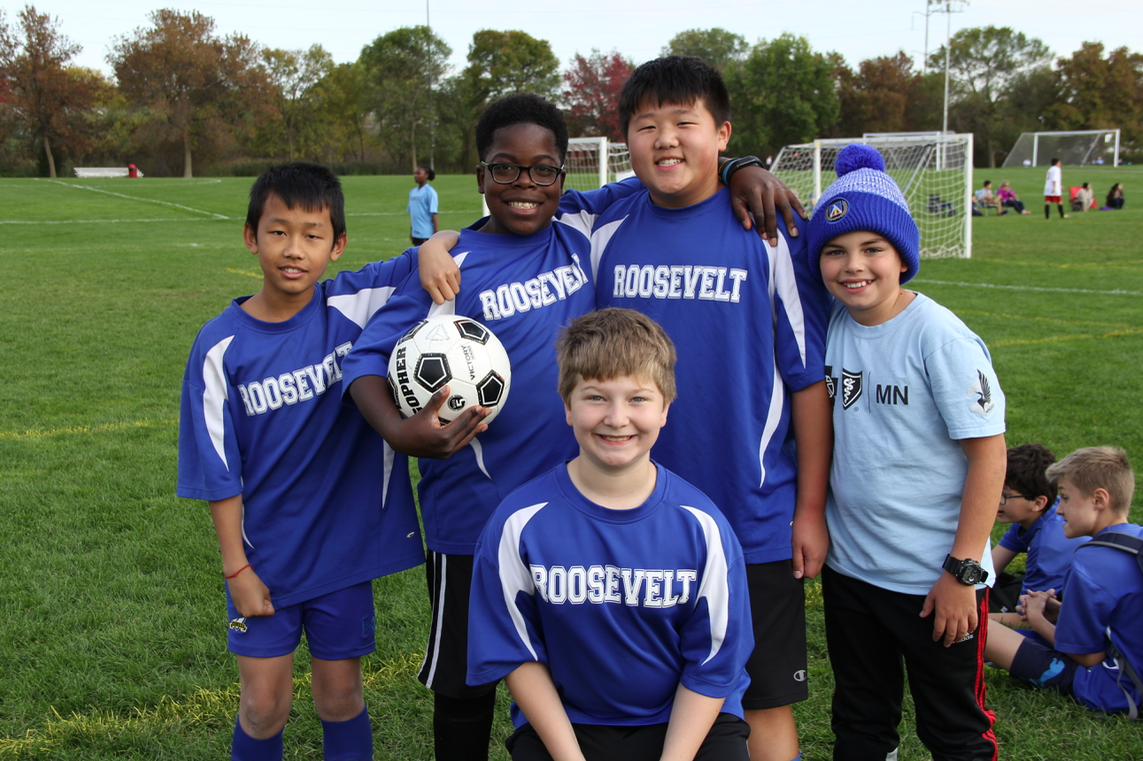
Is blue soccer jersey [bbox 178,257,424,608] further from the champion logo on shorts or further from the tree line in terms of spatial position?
the tree line

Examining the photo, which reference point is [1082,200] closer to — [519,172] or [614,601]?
[519,172]

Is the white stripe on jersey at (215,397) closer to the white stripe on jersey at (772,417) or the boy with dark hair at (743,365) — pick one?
the boy with dark hair at (743,365)

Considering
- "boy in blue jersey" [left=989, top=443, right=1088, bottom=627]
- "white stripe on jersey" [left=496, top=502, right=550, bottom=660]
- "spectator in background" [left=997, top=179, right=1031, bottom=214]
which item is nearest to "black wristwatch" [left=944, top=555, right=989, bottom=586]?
"white stripe on jersey" [left=496, top=502, right=550, bottom=660]

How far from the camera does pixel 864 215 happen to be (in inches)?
84.2

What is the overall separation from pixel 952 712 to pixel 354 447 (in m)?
1.77

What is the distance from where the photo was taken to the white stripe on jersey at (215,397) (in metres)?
2.32

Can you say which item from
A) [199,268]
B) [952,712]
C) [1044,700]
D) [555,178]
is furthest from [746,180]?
[199,268]

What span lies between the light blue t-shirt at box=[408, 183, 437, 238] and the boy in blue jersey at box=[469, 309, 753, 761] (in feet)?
48.8

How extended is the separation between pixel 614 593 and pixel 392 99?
58452 millimetres

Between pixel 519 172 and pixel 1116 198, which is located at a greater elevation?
pixel 1116 198

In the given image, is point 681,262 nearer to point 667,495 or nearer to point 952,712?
point 667,495

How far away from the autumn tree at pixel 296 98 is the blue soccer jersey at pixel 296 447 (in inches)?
2218

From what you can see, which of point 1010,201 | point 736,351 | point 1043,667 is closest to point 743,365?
point 736,351

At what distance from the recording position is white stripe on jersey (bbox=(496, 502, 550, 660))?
1921 millimetres
